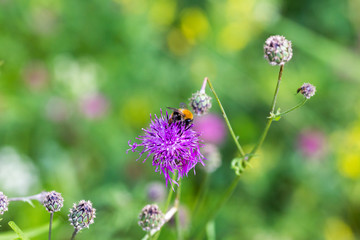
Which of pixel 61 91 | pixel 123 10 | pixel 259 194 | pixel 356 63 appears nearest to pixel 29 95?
pixel 61 91

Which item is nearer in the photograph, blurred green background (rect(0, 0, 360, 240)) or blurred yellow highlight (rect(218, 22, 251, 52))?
blurred green background (rect(0, 0, 360, 240))

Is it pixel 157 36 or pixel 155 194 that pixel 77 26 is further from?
pixel 155 194

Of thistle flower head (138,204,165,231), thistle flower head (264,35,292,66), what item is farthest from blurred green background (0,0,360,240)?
thistle flower head (264,35,292,66)

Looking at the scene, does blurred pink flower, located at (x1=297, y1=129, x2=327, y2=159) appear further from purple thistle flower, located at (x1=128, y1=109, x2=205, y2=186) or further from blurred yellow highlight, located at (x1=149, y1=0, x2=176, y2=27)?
purple thistle flower, located at (x1=128, y1=109, x2=205, y2=186)

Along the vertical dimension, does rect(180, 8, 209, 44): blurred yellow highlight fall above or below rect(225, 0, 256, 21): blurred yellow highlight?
above

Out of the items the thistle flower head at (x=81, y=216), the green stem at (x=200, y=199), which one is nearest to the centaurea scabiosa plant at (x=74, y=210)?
the thistle flower head at (x=81, y=216)

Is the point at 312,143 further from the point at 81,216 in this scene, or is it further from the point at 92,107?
the point at 81,216
